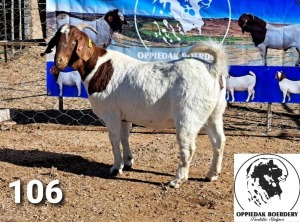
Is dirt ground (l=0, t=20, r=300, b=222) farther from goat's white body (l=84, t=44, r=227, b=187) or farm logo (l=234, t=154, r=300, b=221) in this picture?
goat's white body (l=84, t=44, r=227, b=187)

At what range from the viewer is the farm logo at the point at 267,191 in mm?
4902

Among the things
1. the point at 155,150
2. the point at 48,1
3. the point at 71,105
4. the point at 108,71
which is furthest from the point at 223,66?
the point at 71,105

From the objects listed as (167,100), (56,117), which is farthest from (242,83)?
(56,117)

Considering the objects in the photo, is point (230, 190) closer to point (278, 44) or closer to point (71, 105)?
point (278, 44)

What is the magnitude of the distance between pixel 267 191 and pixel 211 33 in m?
3.41

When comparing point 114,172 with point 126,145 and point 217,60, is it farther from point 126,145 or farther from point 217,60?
point 217,60

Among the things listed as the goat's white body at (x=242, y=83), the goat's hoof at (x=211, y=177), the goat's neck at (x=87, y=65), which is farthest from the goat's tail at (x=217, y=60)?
the goat's white body at (x=242, y=83)

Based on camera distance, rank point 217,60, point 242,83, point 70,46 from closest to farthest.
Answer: point 217,60, point 70,46, point 242,83

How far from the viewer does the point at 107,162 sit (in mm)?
6754

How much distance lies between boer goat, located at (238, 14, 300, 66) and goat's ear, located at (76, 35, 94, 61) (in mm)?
2666

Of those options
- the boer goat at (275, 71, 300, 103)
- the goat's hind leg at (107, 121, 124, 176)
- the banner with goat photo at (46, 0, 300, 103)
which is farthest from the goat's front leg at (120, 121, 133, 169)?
the boer goat at (275, 71, 300, 103)

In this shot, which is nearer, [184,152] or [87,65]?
[184,152]

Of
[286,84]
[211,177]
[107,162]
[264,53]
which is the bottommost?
[107,162]

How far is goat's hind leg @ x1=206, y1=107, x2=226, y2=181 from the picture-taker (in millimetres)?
5957
